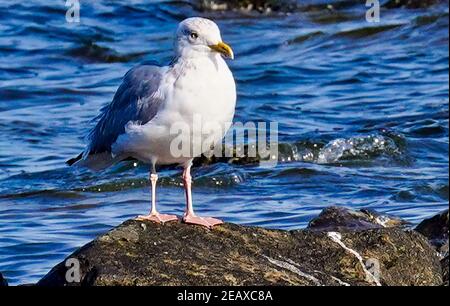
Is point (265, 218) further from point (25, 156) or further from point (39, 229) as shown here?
point (25, 156)

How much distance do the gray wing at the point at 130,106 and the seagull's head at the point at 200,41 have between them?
0.21 meters

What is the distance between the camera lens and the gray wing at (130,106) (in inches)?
277

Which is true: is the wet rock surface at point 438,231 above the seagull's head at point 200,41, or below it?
below

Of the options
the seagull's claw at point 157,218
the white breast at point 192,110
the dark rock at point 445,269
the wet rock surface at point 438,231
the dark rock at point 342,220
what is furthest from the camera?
Answer: the wet rock surface at point 438,231

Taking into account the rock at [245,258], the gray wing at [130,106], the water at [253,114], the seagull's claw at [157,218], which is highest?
the gray wing at [130,106]

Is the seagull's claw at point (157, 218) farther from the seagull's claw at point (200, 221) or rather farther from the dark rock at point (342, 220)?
the dark rock at point (342, 220)

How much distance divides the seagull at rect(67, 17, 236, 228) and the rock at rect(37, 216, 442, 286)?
24cm

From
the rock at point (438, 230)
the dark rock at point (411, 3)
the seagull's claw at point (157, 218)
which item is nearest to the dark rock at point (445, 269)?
the rock at point (438, 230)

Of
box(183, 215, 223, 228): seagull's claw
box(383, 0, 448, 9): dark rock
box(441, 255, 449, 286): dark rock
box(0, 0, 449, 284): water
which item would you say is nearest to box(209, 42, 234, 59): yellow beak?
box(183, 215, 223, 228): seagull's claw

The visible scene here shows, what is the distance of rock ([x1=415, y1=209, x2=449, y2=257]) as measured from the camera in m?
8.93

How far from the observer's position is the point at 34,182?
1147cm

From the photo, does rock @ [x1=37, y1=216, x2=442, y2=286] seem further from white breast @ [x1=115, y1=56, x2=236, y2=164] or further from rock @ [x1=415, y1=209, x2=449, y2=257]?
rock @ [x1=415, y1=209, x2=449, y2=257]
